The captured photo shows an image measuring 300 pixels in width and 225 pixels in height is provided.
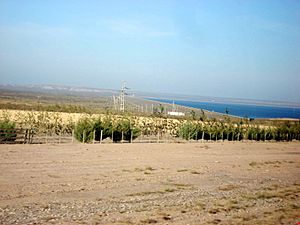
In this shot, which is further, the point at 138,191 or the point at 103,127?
the point at 103,127

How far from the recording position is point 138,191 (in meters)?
15.3

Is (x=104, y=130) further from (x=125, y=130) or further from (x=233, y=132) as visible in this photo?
(x=233, y=132)

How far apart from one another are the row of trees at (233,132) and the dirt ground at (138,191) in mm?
22292

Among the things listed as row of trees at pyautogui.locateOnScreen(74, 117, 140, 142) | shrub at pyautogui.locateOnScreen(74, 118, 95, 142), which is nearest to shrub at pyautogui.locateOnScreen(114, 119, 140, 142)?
row of trees at pyautogui.locateOnScreen(74, 117, 140, 142)

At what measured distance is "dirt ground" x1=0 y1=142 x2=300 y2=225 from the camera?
11375 millimetres

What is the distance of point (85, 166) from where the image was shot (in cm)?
2142

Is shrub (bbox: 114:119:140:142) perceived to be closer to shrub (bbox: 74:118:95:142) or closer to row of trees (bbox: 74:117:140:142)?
row of trees (bbox: 74:117:140:142)

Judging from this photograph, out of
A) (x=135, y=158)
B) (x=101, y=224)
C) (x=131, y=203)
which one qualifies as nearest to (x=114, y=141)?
(x=135, y=158)

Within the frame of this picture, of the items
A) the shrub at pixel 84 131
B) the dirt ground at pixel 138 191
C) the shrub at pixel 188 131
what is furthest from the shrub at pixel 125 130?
the dirt ground at pixel 138 191

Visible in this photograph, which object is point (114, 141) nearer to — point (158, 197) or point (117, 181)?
point (117, 181)

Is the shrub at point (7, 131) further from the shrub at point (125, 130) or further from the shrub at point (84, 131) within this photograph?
the shrub at point (125, 130)

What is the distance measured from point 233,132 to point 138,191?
40819 millimetres

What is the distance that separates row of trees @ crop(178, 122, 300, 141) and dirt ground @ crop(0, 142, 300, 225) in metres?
22.3

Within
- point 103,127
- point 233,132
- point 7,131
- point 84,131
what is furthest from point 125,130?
point 233,132
